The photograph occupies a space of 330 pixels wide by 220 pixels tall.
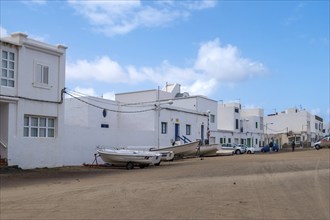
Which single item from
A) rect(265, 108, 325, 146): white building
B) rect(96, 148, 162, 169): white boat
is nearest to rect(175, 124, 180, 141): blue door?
rect(96, 148, 162, 169): white boat

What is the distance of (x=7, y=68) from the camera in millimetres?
24031

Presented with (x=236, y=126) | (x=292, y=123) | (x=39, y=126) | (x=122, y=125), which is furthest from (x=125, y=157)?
(x=292, y=123)

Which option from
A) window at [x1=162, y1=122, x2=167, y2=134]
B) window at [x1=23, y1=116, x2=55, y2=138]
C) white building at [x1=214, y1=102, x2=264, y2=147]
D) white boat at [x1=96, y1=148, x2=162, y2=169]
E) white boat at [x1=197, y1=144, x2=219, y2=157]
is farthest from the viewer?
white building at [x1=214, y1=102, x2=264, y2=147]

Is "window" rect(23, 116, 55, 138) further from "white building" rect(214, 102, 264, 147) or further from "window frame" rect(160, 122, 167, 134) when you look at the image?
"white building" rect(214, 102, 264, 147)

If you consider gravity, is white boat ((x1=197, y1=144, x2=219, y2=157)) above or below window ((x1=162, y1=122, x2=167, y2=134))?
below

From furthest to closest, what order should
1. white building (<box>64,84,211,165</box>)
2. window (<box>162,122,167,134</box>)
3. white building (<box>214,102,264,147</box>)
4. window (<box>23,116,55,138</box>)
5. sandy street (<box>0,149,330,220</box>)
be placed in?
white building (<box>214,102,264,147</box>) → window (<box>162,122,167,134</box>) → white building (<box>64,84,211,165</box>) → window (<box>23,116,55,138</box>) → sandy street (<box>0,149,330,220</box>)

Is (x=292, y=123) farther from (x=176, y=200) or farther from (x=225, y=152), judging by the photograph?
(x=176, y=200)

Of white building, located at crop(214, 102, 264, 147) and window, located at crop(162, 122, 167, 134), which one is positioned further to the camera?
white building, located at crop(214, 102, 264, 147)

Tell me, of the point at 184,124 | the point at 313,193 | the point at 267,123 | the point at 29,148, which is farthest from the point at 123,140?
the point at 267,123

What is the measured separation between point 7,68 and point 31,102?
2.46 m

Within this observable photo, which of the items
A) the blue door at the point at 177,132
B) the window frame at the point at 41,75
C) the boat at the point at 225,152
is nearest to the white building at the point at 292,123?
the boat at the point at 225,152

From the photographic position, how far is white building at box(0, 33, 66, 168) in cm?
2380

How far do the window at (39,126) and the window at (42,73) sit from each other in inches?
91.3

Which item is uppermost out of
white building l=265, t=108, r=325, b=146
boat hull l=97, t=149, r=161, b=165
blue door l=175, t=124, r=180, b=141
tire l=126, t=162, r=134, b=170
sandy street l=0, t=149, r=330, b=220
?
white building l=265, t=108, r=325, b=146
